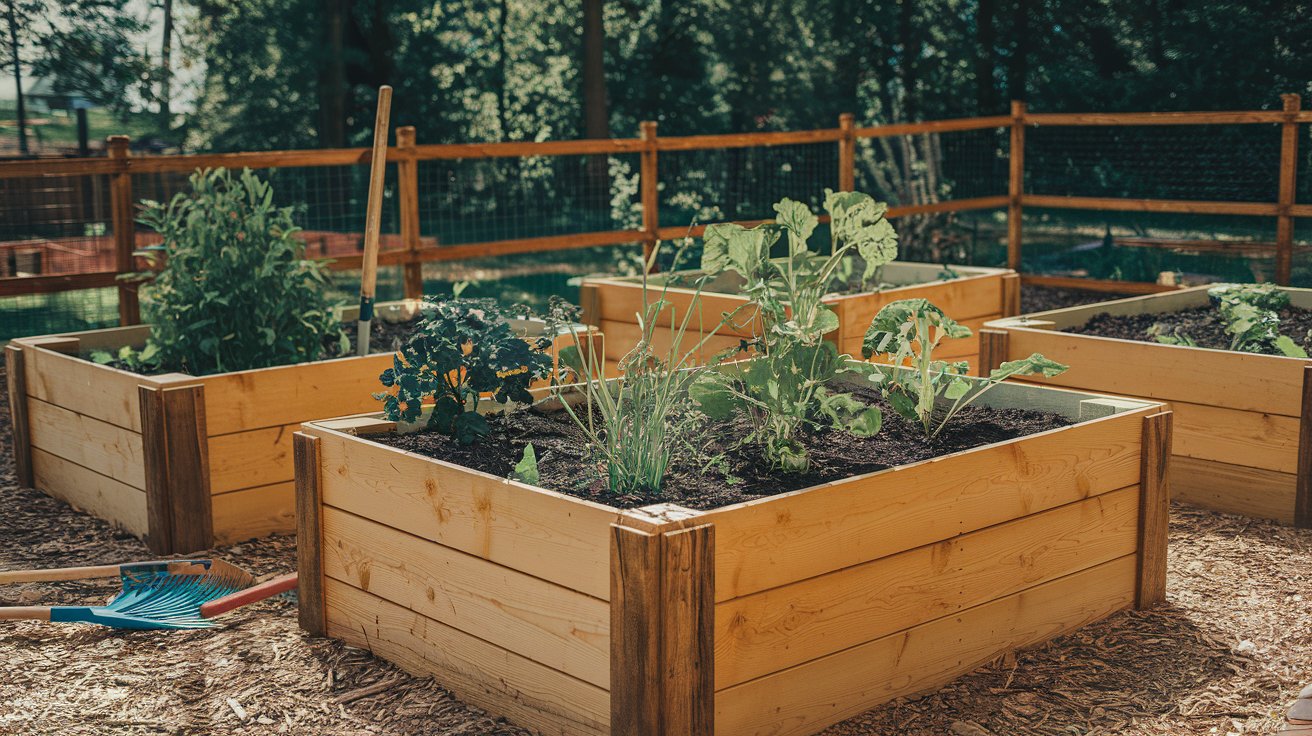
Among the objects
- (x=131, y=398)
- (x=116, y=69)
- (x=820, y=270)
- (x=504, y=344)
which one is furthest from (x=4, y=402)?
(x=116, y=69)

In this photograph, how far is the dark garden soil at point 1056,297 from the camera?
31.1 ft

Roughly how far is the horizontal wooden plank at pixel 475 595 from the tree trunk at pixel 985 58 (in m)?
13.2

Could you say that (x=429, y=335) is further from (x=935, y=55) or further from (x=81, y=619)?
(x=935, y=55)

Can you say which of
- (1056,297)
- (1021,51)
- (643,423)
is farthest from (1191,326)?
(1021,51)

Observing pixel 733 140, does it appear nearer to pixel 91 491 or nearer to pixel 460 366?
pixel 91 491

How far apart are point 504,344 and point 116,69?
13674 millimetres

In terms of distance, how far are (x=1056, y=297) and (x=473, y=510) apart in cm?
808

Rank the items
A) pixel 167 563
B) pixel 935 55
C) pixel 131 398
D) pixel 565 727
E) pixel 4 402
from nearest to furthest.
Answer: pixel 565 727 → pixel 167 563 → pixel 131 398 → pixel 4 402 → pixel 935 55

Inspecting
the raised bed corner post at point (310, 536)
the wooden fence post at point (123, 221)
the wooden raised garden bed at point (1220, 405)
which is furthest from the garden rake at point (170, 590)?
the wooden raised garden bed at point (1220, 405)

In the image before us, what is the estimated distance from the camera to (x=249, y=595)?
136 inches

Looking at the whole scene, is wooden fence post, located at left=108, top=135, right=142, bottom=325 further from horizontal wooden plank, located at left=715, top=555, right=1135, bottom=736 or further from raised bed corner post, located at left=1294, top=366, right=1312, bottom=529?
raised bed corner post, located at left=1294, top=366, right=1312, bottom=529

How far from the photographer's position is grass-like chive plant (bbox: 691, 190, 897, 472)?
9.78ft

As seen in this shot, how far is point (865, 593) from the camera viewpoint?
2.71 meters

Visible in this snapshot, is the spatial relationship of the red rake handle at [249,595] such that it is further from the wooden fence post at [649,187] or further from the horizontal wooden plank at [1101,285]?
Answer: the horizontal wooden plank at [1101,285]
